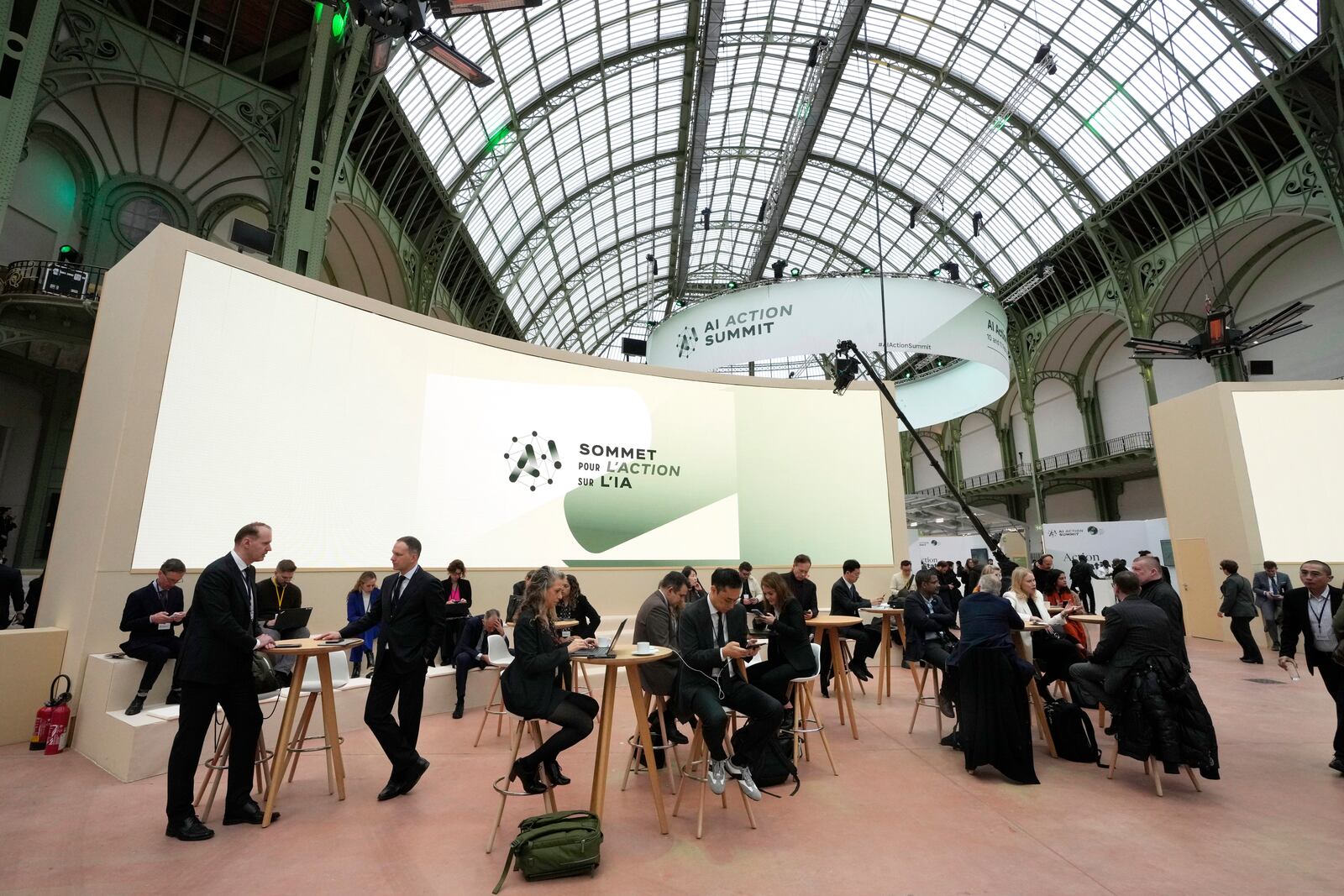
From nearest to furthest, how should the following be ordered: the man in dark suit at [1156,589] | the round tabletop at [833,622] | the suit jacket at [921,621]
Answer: the man in dark suit at [1156,589] → the round tabletop at [833,622] → the suit jacket at [921,621]

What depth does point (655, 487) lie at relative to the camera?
8797mm

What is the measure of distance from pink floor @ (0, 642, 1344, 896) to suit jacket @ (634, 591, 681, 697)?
62 centimetres

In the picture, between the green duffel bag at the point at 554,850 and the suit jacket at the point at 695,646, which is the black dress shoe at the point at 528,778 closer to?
the green duffel bag at the point at 554,850

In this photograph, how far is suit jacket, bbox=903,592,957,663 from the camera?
17.6 feet

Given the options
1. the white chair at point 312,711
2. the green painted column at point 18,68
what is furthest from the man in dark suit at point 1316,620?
the green painted column at point 18,68

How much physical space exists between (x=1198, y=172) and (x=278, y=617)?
21.0 meters

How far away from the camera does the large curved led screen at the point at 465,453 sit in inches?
204

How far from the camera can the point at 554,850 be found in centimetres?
251

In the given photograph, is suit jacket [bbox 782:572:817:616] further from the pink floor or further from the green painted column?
the green painted column

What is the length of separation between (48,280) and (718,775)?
501 inches

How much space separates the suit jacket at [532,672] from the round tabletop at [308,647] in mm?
891

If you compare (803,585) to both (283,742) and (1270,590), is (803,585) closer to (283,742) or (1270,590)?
(283,742)

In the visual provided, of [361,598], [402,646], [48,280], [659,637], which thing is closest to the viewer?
[402,646]

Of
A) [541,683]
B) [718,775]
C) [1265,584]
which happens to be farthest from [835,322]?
[1265,584]
